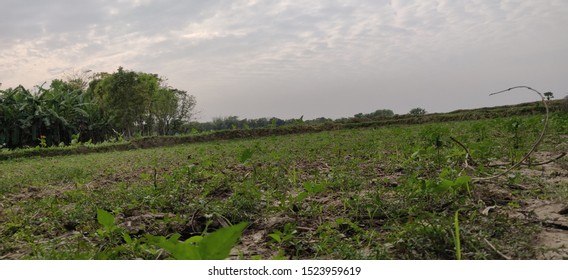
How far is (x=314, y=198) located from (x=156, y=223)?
1075mm

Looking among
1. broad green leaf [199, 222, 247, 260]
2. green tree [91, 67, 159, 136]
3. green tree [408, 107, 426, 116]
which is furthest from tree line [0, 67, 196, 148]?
broad green leaf [199, 222, 247, 260]

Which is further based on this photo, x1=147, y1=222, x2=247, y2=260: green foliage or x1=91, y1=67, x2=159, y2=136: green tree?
x1=91, y1=67, x2=159, y2=136: green tree

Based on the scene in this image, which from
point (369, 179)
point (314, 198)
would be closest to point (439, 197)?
point (314, 198)

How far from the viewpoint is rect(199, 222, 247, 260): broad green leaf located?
40.5 inches

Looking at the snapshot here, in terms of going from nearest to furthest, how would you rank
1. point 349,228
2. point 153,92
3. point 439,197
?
point 349,228, point 439,197, point 153,92

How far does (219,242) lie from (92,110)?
88.5 ft

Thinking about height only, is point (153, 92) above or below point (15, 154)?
above

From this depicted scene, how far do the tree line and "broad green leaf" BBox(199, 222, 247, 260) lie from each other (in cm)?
1667

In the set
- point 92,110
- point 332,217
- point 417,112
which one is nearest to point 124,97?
point 92,110

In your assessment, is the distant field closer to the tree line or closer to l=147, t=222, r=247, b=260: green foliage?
l=147, t=222, r=247, b=260: green foliage

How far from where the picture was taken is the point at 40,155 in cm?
1420

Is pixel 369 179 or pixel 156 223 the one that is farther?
pixel 369 179

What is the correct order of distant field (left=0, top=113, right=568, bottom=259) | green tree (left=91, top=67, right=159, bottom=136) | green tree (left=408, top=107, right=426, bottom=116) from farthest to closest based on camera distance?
1. green tree (left=91, top=67, right=159, bottom=136)
2. green tree (left=408, top=107, right=426, bottom=116)
3. distant field (left=0, top=113, right=568, bottom=259)
